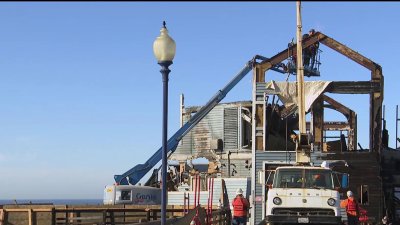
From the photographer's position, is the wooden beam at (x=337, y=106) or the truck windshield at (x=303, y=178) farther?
the wooden beam at (x=337, y=106)

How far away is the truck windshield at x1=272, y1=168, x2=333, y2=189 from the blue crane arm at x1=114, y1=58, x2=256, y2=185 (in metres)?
24.9

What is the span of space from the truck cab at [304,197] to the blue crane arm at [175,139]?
24.9 m

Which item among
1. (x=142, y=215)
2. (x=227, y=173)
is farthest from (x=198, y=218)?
(x=227, y=173)

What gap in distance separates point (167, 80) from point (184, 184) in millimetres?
29274

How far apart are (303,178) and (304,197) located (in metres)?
0.67

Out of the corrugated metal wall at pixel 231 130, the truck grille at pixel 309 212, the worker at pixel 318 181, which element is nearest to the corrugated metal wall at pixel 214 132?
the corrugated metal wall at pixel 231 130

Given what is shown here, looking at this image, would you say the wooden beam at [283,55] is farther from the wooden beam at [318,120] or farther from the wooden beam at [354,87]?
the wooden beam at [318,120]

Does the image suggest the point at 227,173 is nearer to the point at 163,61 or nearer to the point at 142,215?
the point at 142,215

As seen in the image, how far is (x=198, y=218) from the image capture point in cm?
1945

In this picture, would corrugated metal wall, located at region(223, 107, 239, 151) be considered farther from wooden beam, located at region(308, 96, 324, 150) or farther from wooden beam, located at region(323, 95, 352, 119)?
wooden beam, located at region(308, 96, 324, 150)

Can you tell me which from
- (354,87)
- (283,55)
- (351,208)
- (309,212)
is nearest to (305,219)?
(309,212)

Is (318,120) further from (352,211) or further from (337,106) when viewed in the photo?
(352,211)

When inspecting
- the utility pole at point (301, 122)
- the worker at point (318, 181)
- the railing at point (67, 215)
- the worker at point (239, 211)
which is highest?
the utility pole at point (301, 122)

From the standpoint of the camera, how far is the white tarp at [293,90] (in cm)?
3303
